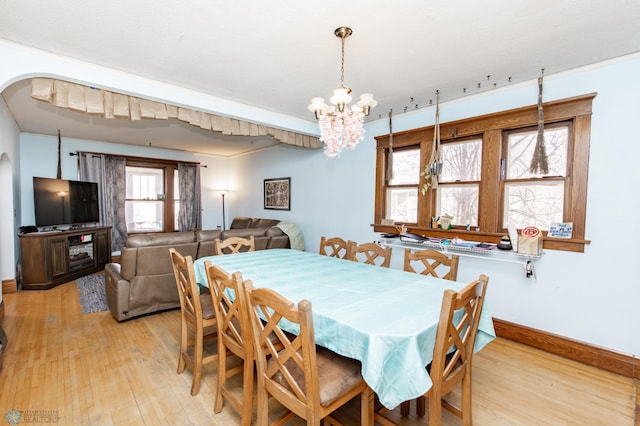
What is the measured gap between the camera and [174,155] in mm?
6531

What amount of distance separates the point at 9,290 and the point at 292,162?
4485mm

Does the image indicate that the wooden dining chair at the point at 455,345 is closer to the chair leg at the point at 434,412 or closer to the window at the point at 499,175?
the chair leg at the point at 434,412

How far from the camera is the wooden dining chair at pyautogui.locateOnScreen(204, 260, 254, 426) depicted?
1.49 m

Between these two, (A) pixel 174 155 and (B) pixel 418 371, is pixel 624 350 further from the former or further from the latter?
(A) pixel 174 155

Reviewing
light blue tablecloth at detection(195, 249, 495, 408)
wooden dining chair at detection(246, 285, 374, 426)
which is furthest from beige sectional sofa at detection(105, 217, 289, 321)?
wooden dining chair at detection(246, 285, 374, 426)

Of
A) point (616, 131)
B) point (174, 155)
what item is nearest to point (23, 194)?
point (174, 155)

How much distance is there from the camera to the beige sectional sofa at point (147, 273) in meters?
3.06

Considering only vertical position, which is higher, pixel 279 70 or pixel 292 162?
pixel 279 70

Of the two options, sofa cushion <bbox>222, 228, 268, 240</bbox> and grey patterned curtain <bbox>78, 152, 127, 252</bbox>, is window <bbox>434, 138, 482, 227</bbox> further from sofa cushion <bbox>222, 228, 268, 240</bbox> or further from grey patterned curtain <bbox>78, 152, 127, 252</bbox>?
grey patterned curtain <bbox>78, 152, 127, 252</bbox>

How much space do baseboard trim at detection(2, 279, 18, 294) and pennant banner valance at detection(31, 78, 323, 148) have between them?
321 cm

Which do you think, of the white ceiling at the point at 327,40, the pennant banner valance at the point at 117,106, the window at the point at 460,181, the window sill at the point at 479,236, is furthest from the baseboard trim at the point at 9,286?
the window at the point at 460,181

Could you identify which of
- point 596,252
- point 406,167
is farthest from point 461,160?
point 596,252

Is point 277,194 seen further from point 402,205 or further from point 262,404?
point 262,404

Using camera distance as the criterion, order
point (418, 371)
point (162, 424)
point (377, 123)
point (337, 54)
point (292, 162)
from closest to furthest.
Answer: point (418, 371)
point (162, 424)
point (337, 54)
point (377, 123)
point (292, 162)
